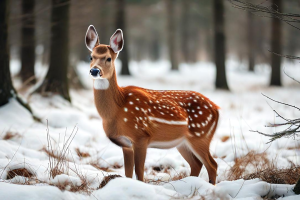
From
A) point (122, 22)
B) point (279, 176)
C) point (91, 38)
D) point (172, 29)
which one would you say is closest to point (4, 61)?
point (91, 38)

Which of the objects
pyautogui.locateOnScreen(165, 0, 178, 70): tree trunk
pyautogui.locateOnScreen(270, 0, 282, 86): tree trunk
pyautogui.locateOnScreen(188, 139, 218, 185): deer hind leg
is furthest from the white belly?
pyautogui.locateOnScreen(165, 0, 178, 70): tree trunk

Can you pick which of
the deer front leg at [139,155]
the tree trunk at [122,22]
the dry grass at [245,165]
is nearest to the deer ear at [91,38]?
the deer front leg at [139,155]

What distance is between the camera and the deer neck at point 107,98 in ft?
12.8

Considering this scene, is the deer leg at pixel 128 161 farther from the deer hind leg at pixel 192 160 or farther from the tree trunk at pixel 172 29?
the tree trunk at pixel 172 29

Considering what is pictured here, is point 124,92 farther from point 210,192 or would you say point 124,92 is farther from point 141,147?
point 210,192

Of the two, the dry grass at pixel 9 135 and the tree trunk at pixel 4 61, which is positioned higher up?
the tree trunk at pixel 4 61

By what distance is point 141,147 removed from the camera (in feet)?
12.7

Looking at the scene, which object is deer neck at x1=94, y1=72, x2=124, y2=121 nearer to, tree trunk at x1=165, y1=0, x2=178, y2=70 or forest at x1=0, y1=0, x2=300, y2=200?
forest at x1=0, y1=0, x2=300, y2=200

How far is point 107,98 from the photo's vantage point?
12.9ft

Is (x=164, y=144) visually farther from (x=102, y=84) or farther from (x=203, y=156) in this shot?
(x=102, y=84)

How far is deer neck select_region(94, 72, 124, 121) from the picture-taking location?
390 cm

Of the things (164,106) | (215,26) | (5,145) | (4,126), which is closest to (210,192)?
(164,106)

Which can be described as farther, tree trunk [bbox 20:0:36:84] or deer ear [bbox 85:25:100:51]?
tree trunk [bbox 20:0:36:84]

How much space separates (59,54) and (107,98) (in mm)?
5386
